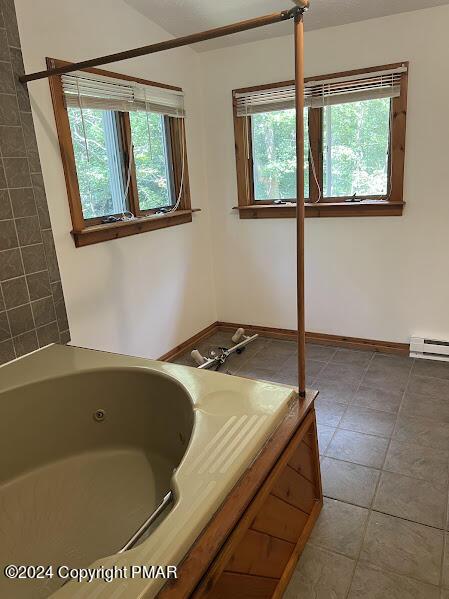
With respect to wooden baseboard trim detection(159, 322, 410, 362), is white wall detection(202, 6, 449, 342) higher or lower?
higher

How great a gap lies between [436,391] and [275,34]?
2.54 meters

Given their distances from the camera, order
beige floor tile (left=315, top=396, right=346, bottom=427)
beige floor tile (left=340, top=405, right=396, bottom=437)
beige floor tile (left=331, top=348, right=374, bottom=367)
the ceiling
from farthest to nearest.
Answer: beige floor tile (left=331, top=348, right=374, bottom=367) → the ceiling → beige floor tile (left=315, top=396, right=346, bottom=427) → beige floor tile (left=340, top=405, right=396, bottom=437)

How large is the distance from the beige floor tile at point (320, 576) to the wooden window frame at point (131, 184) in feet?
6.13

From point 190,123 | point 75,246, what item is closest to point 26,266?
point 75,246

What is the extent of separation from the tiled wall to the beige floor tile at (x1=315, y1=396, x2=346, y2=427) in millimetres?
1514

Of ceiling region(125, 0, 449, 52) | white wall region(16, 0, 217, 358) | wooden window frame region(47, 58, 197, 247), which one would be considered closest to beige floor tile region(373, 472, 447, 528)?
white wall region(16, 0, 217, 358)

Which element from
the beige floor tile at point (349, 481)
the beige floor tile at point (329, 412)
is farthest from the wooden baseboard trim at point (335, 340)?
the beige floor tile at point (349, 481)

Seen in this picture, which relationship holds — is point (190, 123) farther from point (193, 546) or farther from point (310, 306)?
point (193, 546)

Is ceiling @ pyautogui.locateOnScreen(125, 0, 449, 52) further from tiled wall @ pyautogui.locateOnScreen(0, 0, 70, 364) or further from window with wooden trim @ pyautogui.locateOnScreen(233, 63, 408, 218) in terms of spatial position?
tiled wall @ pyautogui.locateOnScreen(0, 0, 70, 364)

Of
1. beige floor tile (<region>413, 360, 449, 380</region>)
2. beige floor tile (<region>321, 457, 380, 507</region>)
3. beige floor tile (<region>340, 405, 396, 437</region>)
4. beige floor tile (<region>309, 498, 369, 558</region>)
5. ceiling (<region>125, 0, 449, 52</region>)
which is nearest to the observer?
beige floor tile (<region>309, 498, 369, 558</region>)

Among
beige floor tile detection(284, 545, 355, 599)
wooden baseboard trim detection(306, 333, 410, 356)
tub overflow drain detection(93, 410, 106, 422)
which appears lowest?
beige floor tile detection(284, 545, 355, 599)

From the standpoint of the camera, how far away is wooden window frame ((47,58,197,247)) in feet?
7.45

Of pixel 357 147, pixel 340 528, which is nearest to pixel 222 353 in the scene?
pixel 340 528

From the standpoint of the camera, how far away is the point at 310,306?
3.47m
